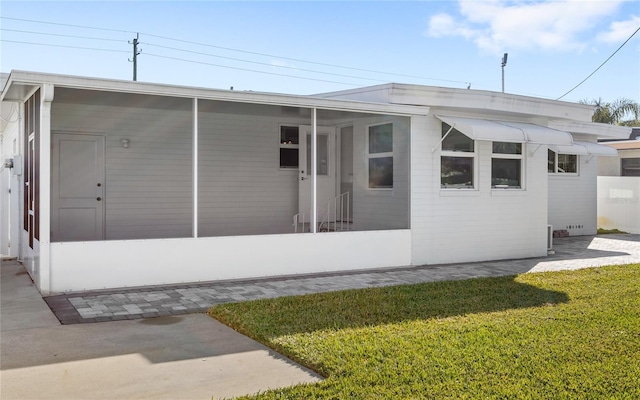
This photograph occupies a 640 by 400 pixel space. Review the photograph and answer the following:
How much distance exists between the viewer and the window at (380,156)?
9938 mm

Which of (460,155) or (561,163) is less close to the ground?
(561,163)

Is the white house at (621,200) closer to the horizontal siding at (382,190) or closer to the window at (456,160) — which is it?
the window at (456,160)

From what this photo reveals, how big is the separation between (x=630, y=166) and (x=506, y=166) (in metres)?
11.2

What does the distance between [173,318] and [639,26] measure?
1519 centimetres

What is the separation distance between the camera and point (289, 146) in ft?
38.0

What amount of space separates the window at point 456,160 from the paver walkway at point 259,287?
140cm

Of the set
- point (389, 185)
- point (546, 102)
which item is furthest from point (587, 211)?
point (389, 185)

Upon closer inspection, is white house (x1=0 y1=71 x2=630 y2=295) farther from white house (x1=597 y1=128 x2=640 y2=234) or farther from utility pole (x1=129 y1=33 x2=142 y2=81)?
utility pole (x1=129 y1=33 x2=142 y2=81)

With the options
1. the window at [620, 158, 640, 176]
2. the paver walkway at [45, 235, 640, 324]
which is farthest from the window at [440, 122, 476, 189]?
the window at [620, 158, 640, 176]

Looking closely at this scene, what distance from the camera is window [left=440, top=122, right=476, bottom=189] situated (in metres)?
9.95

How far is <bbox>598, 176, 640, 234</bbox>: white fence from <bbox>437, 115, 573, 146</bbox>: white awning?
7961 mm

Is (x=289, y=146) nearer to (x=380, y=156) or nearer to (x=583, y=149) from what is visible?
(x=380, y=156)

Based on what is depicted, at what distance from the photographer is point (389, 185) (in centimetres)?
1002

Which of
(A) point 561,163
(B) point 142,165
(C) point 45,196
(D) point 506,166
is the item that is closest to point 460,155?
(D) point 506,166
